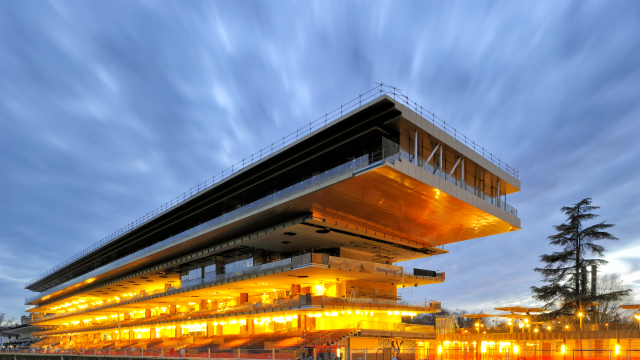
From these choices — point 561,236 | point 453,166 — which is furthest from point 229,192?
point 561,236

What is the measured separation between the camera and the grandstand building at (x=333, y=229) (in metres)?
33.6

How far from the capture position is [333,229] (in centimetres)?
4219

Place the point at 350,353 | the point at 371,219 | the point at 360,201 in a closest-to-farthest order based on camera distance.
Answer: the point at 350,353 < the point at 360,201 < the point at 371,219

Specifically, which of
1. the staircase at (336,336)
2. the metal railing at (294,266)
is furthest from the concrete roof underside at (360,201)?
the staircase at (336,336)

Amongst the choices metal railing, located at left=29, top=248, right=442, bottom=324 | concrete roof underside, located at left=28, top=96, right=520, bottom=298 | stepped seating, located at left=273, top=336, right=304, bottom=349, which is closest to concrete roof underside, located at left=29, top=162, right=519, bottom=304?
concrete roof underside, located at left=28, top=96, right=520, bottom=298

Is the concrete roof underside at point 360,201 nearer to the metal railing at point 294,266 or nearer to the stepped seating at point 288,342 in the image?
the metal railing at point 294,266

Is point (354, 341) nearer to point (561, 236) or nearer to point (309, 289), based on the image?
point (309, 289)

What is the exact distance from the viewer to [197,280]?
183 ft

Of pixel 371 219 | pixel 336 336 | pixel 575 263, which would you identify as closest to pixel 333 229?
pixel 371 219

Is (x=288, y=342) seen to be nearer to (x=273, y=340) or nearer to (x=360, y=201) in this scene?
(x=273, y=340)

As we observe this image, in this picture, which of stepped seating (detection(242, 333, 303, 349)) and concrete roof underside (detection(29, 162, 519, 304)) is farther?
stepped seating (detection(242, 333, 303, 349))

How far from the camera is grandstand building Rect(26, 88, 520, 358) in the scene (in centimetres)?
3359

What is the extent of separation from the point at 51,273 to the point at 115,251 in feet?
135

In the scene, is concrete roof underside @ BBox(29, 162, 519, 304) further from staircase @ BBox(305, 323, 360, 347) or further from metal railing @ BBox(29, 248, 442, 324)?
staircase @ BBox(305, 323, 360, 347)
